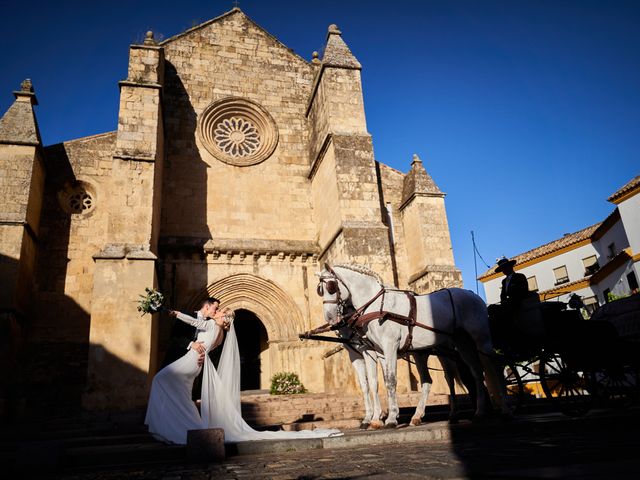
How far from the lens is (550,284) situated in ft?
92.1

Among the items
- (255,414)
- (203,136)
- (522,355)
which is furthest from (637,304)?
(203,136)

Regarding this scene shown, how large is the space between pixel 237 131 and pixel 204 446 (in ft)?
38.7

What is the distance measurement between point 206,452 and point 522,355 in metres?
4.10

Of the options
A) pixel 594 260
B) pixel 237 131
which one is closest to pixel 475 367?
pixel 237 131

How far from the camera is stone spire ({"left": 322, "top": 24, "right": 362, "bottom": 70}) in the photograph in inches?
515

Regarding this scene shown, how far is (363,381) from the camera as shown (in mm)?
6191

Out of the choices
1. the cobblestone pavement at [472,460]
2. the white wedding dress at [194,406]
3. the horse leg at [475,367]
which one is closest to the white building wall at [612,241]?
the horse leg at [475,367]

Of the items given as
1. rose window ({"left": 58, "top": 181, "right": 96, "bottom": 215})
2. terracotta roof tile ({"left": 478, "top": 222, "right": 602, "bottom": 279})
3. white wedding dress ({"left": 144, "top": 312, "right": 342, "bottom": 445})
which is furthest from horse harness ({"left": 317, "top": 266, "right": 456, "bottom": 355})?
terracotta roof tile ({"left": 478, "top": 222, "right": 602, "bottom": 279})

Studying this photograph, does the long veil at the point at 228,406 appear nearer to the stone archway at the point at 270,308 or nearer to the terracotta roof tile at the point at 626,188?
the stone archway at the point at 270,308

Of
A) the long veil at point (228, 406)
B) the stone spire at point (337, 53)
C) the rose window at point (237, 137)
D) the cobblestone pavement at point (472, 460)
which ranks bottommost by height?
the cobblestone pavement at point (472, 460)

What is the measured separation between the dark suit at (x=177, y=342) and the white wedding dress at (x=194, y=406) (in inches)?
244

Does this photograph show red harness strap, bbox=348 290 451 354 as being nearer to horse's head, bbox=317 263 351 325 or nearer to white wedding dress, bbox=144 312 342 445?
horse's head, bbox=317 263 351 325

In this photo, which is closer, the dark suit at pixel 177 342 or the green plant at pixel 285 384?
the green plant at pixel 285 384

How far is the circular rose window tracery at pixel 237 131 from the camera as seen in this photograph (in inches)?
545
